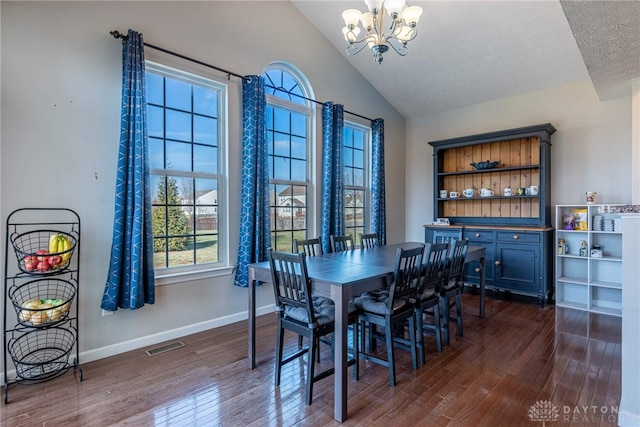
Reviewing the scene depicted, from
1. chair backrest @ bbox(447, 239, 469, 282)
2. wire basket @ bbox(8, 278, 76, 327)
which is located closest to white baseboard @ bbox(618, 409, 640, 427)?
chair backrest @ bbox(447, 239, 469, 282)

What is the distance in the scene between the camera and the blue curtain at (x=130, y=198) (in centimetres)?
279

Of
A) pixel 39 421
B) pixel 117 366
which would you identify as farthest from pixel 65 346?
pixel 39 421

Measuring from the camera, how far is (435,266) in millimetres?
2885

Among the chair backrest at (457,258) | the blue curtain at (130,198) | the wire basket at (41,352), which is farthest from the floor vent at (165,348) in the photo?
the chair backrest at (457,258)

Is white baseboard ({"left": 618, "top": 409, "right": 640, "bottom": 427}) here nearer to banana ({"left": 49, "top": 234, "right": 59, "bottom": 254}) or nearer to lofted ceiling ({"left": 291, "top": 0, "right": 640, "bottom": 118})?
lofted ceiling ({"left": 291, "top": 0, "right": 640, "bottom": 118})

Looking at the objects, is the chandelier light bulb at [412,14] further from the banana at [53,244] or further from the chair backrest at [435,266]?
the banana at [53,244]

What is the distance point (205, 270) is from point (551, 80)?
4993 mm

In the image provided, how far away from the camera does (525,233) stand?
14.5ft

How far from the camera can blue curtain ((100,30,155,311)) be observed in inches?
110

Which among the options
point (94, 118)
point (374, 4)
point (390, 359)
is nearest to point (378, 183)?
point (374, 4)

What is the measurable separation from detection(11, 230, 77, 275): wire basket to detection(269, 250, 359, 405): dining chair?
1.49 meters

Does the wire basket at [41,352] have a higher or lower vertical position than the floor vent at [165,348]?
higher

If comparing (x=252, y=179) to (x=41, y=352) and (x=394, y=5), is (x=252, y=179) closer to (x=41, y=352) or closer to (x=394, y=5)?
(x=394, y=5)

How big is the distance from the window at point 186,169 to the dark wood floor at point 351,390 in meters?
0.89
